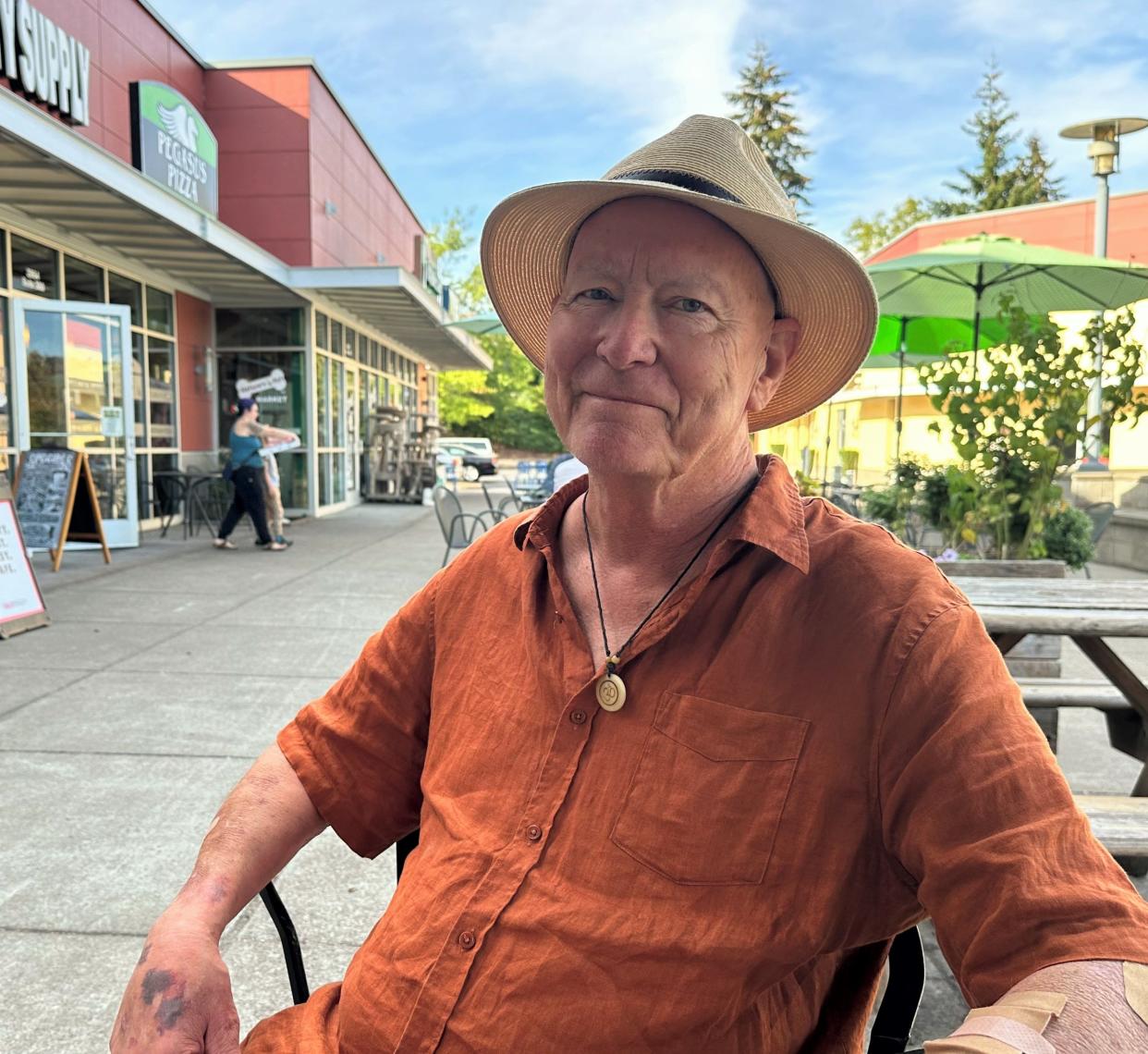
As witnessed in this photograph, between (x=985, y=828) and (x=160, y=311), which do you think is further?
(x=160, y=311)

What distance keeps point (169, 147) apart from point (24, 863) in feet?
36.5

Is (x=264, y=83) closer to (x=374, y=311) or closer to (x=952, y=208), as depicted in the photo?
(x=374, y=311)

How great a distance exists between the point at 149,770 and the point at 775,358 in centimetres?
310

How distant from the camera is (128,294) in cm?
1127

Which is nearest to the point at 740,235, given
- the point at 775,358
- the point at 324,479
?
the point at 775,358

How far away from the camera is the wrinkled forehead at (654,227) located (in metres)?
1.33

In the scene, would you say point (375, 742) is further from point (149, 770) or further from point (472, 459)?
point (472, 459)

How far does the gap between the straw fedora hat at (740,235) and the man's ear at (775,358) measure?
0.02m

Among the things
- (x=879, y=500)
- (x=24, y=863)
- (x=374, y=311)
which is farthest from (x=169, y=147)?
(x=24, y=863)

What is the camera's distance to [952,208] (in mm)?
39719

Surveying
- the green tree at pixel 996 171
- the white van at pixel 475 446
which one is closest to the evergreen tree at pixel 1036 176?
the green tree at pixel 996 171

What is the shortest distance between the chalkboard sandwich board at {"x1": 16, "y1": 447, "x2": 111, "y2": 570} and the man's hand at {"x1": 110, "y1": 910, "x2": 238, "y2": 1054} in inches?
298

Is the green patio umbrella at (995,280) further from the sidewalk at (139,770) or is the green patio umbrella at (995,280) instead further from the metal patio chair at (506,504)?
the sidewalk at (139,770)

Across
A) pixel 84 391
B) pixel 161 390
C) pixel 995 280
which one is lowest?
pixel 84 391
